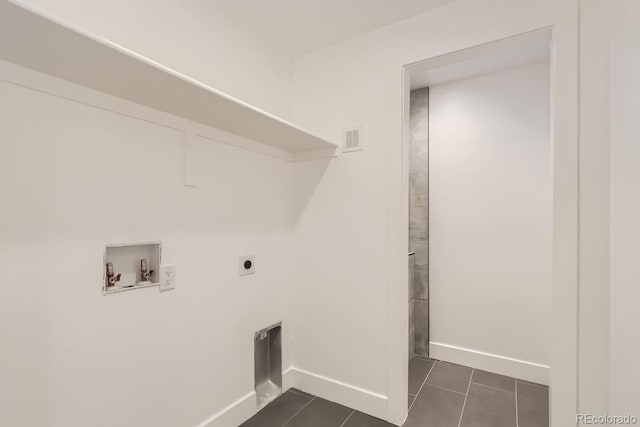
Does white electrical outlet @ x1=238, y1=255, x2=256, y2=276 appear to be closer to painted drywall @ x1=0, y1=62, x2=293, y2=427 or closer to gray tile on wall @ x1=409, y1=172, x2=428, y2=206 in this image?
painted drywall @ x1=0, y1=62, x2=293, y2=427

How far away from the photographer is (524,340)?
2.44 metres

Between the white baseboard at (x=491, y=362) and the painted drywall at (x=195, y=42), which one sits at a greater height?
the painted drywall at (x=195, y=42)

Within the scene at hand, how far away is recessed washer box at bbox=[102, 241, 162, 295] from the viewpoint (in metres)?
1.34

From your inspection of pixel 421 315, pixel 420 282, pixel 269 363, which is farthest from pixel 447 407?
pixel 269 363

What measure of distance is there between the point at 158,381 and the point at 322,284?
1.12m

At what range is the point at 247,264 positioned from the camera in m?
1.96

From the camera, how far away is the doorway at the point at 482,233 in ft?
7.79

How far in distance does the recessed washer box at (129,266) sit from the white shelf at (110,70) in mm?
670

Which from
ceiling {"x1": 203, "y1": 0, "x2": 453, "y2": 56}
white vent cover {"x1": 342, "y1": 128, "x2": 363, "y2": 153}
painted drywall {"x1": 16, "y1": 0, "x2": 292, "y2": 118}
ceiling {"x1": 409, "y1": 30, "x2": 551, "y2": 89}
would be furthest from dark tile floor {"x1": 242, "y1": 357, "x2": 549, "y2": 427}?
ceiling {"x1": 203, "y1": 0, "x2": 453, "y2": 56}

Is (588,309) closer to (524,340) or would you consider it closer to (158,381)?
(524,340)

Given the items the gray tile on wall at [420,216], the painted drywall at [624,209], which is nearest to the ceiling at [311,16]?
the painted drywall at [624,209]

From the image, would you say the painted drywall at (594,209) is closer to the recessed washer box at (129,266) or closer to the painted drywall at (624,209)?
the painted drywall at (624,209)

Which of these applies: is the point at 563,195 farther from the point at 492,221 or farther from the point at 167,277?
the point at 167,277

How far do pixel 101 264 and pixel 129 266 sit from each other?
0.50 ft
